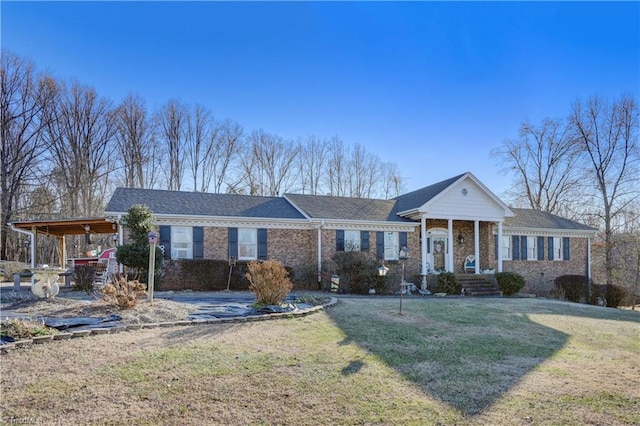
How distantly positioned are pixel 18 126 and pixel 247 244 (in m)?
23.7

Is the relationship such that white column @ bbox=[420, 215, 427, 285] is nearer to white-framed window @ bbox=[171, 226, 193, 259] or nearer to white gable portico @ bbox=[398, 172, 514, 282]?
white gable portico @ bbox=[398, 172, 514, 282]

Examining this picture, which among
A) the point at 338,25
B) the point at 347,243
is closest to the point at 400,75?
the point at 338,25

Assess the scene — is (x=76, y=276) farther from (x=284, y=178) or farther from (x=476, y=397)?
(x=284, y=178)

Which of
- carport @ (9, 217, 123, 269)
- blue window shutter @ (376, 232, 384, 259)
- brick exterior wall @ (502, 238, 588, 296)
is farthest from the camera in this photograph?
brick exterior wall @ (502, 238, 588, 296)

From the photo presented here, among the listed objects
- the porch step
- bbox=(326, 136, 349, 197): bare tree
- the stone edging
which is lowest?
the porch step

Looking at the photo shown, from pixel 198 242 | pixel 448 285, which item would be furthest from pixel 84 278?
pixel 448 285

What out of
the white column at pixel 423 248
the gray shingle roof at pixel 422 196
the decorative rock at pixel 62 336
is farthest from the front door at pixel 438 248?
the decorative rock at pixel 62 336

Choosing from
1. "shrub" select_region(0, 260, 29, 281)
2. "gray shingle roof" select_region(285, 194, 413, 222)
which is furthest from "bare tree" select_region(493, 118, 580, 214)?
"shrub" select_region(0, 260, 29, 281)

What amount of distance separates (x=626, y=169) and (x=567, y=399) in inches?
1207

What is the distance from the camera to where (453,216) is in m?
21.9

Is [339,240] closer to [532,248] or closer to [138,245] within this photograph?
[138,245]

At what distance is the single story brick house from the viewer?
19.1 metres

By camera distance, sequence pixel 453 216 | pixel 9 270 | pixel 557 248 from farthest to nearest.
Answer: pixel 557 248, pixel 9 270, pixel 453 216

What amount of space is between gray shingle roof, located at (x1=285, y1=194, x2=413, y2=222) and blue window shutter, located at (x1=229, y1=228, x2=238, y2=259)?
3.72m
